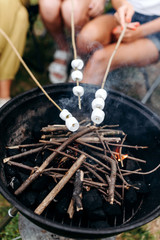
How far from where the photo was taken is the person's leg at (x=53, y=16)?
2.43m

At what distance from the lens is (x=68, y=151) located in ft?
5.09

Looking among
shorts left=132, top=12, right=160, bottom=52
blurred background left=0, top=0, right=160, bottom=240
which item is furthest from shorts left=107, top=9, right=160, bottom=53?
blurred background left=0, top=0, right=160, bottom=240

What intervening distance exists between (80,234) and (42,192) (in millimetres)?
394

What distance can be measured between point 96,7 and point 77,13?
229 millimetres

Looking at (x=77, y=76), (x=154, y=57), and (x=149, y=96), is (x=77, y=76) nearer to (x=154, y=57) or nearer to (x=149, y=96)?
(x=154, y=57)

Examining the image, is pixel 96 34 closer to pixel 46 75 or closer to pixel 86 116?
pixel 86 116

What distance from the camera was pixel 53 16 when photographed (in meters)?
2.54

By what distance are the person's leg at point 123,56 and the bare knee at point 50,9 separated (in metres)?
0.75

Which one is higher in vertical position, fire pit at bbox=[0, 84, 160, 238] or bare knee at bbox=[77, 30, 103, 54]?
bare knee at bbox=[77, 30, 103, 54]

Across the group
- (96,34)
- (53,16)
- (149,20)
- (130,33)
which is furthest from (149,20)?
(53,16)

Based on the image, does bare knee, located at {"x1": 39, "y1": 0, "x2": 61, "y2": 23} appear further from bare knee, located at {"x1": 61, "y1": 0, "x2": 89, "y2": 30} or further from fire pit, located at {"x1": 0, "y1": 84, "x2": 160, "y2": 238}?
fire pit, located at {"x1": 0, "y1": 84, "x2": 160, "y2": 238}

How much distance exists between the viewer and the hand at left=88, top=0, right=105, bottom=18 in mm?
2358

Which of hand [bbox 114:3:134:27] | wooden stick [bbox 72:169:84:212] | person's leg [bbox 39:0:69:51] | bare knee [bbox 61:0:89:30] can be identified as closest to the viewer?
wooden stick [bbox 72:169:84:212]

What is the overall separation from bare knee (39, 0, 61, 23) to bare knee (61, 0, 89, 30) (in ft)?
0.26
